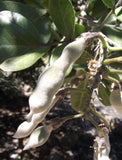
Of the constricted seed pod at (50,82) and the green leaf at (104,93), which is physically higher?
the constricted seed pod at (50,82)

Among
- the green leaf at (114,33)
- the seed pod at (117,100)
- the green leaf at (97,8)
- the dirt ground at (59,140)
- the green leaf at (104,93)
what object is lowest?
the dirt ground at (59,140)

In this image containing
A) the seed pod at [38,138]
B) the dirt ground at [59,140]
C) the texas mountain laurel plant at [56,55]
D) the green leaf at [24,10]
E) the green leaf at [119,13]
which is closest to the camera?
the texas mountain laurel plant at [56,55]

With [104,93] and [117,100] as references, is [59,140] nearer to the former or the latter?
[104,93]

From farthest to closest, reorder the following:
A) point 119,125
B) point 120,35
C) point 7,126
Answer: point 119,125, point 7,126, point 120,35

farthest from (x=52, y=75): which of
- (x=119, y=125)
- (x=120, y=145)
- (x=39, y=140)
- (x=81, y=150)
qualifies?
(x=119, y=125)

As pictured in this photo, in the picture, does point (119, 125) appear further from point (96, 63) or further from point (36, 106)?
point (36, 106)

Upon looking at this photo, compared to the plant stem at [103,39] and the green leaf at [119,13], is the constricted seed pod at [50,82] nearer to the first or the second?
the plant stem at [103,39]

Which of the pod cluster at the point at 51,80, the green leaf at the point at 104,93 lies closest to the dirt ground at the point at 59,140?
the green leaf at the point at 104,93
